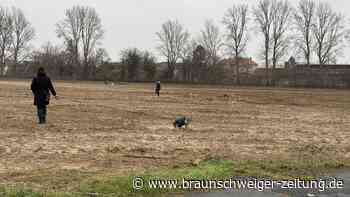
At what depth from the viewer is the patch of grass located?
230 inches

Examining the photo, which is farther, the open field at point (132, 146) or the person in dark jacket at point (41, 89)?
the person in dark jacket at point (41, 89)

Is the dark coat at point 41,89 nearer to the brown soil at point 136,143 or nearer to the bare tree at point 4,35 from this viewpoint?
the brown soil at point 136,143

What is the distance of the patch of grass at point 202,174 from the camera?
5.84 meters

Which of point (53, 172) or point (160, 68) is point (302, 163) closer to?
point (53, 172)

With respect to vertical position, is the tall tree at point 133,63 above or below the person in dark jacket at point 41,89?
above

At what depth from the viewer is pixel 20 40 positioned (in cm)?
9838

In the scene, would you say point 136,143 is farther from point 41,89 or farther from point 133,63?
point 133,63

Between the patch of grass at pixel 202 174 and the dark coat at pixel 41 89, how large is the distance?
293 inches

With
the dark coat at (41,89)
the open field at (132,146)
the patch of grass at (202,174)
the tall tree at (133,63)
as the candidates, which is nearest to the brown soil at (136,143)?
the open field at (132,146)

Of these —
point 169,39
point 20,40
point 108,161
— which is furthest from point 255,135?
point 20,40

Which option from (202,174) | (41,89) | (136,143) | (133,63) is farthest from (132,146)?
(133,63)

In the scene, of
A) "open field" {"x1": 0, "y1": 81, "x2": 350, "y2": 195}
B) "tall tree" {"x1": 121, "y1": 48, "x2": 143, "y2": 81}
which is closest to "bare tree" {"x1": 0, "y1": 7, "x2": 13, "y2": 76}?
"tall tree" {"x1": 121, "y1": 48, "x2": 143, "y2": 81}

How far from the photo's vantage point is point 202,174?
277 inches

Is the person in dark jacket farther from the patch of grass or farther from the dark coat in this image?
the patch of grass
